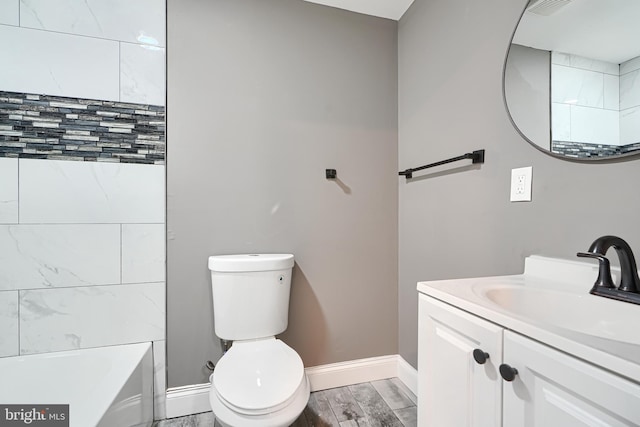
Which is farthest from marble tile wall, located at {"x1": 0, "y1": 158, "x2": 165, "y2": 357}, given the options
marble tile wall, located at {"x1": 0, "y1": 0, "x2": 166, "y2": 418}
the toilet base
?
the toilet base

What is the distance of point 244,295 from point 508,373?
3.67ft

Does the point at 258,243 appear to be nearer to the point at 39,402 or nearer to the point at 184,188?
the point at 184,188

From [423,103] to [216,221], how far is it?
1.33 metres

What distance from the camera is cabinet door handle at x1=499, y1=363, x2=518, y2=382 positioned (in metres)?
0.58

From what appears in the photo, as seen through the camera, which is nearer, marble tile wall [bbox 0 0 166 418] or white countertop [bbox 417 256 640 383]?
white countertop [bbox 417 256 640 383]

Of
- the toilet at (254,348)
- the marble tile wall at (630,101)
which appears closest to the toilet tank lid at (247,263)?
the toilet at (254,348)

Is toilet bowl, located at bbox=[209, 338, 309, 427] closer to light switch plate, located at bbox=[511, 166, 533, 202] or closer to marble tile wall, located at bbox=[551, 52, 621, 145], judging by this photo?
light switch plate, located at bbox=[511, 166, 533, 202]

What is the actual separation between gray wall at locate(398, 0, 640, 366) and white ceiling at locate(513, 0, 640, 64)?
11 cm

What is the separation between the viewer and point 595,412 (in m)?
0.45

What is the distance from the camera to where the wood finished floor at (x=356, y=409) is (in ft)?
4.59

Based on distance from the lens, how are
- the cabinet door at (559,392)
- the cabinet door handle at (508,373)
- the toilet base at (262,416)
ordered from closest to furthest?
the cabinet door at (559,392), the cabinet door handle at (508,373), the toilet base at (262,416)

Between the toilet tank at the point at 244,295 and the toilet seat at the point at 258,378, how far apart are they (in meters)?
0.10

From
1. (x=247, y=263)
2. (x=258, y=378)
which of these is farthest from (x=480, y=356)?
(x=247, y=263)

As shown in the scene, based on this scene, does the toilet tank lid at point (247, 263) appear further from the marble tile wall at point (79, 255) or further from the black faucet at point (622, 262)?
the black faucet at point (622, 262)
